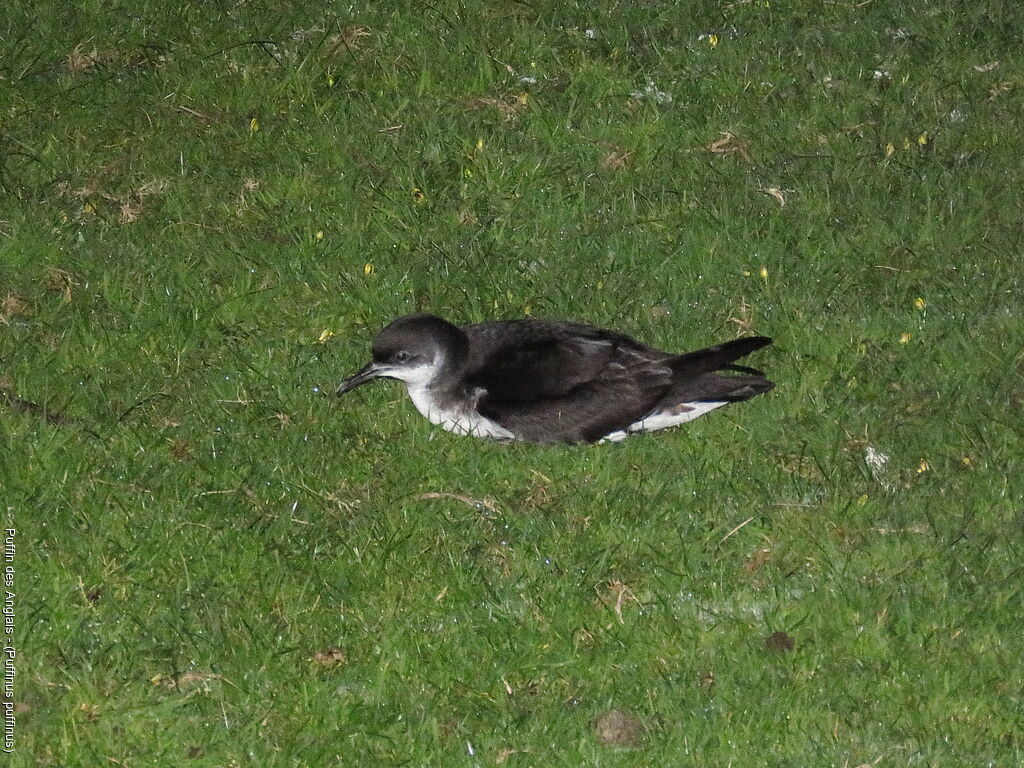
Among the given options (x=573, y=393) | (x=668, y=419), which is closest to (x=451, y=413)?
(x=573, y=393)

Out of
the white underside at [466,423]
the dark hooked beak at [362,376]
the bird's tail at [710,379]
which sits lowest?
the white underside at [466,423]

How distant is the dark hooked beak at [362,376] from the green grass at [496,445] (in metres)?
0.17

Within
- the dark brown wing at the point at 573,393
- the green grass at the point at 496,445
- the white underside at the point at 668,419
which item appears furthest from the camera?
the white underside at the point at 668,419

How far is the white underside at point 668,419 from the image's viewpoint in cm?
767

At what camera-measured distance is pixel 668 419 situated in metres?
7.71

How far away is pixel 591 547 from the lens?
693 cm

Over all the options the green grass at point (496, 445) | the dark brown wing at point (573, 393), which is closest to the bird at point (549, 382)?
the dark brown wing at point (573, 393)

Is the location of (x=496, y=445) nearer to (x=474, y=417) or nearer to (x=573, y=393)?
(x=474, y=417)

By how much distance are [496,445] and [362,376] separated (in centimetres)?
80

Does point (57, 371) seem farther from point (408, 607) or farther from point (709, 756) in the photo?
point (709, 756)

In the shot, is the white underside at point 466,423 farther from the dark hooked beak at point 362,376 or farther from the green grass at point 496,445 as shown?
the dark hooked beak at point 362,376

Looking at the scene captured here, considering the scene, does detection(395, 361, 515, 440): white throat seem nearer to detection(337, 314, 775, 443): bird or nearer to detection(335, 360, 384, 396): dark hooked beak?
detection(337, 314, 775, 443): bird

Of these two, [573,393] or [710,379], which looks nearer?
[573,393]

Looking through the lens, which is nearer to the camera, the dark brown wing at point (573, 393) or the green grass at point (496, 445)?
the green grass at point (496, 445)
